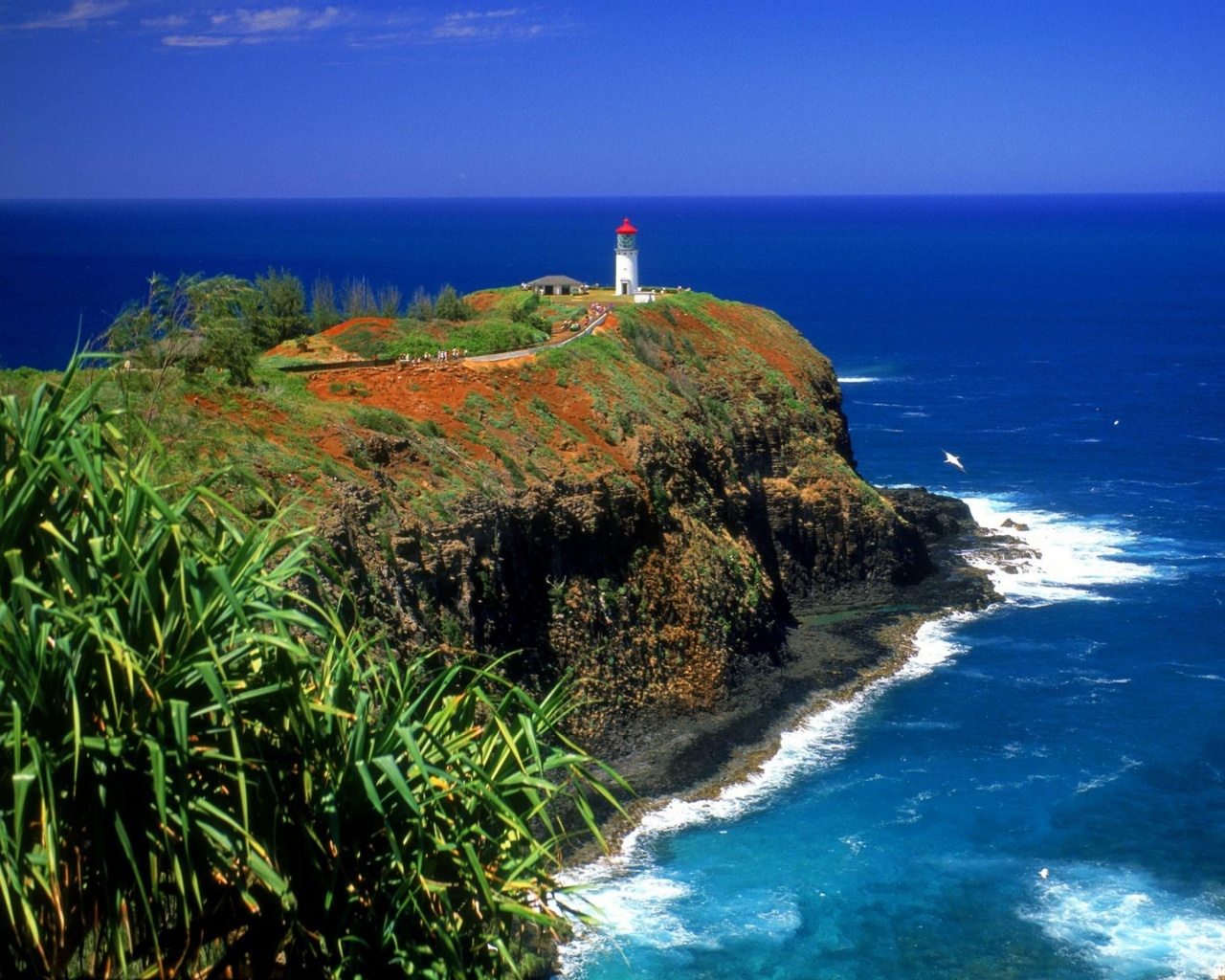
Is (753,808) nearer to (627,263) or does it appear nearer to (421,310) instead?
(421,310)

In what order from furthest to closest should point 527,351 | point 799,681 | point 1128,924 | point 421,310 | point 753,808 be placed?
point 421,310 → point 527,351 → point 799,681 → point 753,808 → point 1128,924

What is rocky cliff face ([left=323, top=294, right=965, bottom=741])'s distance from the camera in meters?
32.0

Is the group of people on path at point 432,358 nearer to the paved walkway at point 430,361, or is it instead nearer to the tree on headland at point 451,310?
the paved walkway at point 430,361

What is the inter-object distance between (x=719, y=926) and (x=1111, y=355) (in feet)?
294

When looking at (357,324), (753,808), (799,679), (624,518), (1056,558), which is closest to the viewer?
(753,808)

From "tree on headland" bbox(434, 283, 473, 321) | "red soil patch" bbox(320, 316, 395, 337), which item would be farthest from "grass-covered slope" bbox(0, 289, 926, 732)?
"tree on headland" bbox(434, 283, 473, 321)

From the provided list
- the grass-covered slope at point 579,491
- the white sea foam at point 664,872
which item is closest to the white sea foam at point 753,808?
the white sea foam at point 664,872

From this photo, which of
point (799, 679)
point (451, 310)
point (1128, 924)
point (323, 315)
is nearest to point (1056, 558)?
point (799, 679)

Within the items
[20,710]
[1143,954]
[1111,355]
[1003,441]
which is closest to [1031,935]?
[1143,954]

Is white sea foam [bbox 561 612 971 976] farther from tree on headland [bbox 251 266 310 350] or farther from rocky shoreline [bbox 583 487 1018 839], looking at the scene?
tree on headland [bbox 251 266 310 350]

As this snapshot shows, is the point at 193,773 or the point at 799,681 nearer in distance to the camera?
the point at 193,773

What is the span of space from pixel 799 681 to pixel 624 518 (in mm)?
6931

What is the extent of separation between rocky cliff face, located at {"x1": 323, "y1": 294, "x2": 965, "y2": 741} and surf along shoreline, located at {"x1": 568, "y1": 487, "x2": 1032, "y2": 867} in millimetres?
616

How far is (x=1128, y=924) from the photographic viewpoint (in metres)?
26.6
